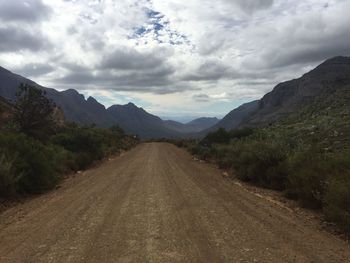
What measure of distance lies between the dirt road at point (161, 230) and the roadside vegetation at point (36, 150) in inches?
54.9

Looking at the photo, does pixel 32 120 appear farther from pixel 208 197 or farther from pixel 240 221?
pixel 240 221

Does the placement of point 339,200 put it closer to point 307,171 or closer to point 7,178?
point 307,171

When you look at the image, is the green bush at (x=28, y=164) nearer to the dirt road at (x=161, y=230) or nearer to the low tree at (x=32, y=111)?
the dirt road at (x=161, y=230)

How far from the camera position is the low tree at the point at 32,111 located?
31391 mm

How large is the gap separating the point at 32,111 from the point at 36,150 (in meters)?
14.4

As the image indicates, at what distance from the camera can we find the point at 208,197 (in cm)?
1464

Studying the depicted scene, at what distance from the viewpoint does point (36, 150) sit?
18.2m

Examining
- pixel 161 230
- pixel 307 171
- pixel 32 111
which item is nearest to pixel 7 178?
pixel 161 230

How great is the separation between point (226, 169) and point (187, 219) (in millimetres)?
16420

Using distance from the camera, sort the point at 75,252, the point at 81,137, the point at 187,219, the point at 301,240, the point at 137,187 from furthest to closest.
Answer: the point at 81,137 → the point at 137,187 → the point at 187,219 → the point at 301,240 → the point at 75,252

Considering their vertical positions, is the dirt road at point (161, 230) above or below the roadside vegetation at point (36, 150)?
below

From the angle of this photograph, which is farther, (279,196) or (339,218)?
(279,196)

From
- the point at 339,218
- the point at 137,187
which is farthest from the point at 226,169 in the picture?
the point at 339,218

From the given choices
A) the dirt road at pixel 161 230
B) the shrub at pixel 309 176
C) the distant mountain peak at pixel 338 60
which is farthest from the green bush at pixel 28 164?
the distant mountain peak at pixel 338 60
